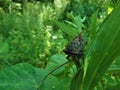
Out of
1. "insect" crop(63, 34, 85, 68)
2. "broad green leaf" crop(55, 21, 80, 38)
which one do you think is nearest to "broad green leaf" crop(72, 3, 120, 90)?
"insect" crop(63, 34, 85, 68)

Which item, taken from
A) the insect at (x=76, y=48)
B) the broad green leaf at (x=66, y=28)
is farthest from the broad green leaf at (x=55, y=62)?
the insect at (x=76, y=48)

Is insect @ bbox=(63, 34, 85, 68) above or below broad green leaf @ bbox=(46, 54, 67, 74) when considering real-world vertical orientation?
above

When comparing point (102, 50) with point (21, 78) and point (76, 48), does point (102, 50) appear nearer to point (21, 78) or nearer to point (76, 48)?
point (76, 48)

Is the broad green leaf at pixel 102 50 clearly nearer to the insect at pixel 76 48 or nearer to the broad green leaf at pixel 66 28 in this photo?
the insect at pixel 76 48

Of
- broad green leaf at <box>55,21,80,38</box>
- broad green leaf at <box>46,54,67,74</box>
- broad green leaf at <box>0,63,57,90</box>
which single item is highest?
broad green leaf at <box>55,21,80,38</box>

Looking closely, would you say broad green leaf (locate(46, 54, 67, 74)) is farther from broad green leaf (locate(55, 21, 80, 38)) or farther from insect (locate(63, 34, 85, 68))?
insect (locate(63, 34, 85, 68))

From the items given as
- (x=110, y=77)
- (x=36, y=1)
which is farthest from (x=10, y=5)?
(x=110, y=77)

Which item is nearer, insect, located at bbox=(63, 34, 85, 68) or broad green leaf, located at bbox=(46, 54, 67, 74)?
insect, located at bbox=(63, 34, 85, 68)
